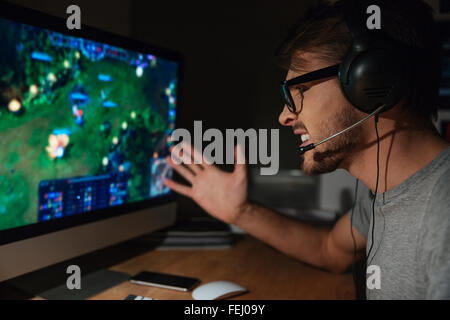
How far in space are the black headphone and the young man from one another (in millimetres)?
63

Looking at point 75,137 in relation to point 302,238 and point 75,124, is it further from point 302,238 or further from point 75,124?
point 302,238

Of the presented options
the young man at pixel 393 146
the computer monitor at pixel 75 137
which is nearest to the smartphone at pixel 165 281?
the computer monitor at pixel 75 137

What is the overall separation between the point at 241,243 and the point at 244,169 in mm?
376

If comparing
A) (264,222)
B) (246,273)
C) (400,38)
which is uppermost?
(400,38)

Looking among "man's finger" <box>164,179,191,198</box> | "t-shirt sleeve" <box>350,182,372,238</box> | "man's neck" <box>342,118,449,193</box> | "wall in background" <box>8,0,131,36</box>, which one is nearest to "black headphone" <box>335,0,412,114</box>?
"man's neck" <box>342,118,449,193</box>

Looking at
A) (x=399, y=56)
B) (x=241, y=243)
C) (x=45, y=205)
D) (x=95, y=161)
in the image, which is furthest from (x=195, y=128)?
(x=399, y=56)

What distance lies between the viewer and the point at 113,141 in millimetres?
926

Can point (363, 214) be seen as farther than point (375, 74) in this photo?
Yes

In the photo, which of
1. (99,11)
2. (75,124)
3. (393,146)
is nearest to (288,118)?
(393,146)

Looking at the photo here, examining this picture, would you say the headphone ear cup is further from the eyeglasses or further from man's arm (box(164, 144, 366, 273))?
man's arm (box(164, 144, 366, 273))

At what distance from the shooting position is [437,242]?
0.61 meters

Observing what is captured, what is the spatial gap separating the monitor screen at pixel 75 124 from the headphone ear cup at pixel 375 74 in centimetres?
54

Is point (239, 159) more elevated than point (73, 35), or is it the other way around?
point (73, 35)

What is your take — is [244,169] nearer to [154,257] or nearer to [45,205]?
[154,257]
